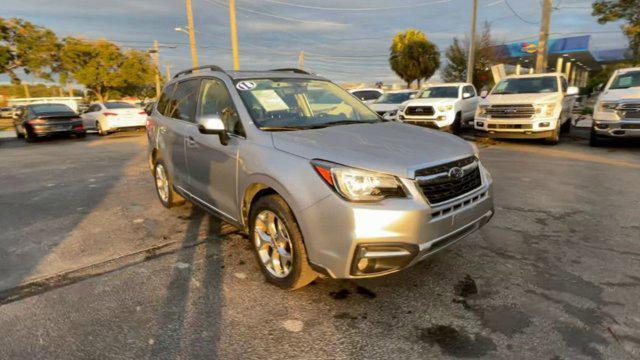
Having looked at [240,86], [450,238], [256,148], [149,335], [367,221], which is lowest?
[149,335]

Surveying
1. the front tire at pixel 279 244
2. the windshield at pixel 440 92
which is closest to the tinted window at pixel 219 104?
the front tire at pixel 279 244

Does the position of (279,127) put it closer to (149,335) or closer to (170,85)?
(149,335)

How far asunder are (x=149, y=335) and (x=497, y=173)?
671 cm

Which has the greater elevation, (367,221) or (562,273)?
(367,221)

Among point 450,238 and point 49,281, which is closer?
point 450,238

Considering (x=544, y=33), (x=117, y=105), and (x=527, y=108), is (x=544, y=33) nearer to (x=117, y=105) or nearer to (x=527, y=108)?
(x=527, y=108)

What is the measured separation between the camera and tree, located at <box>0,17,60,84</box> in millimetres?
26328

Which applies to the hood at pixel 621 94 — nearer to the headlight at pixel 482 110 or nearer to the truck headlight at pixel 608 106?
the truck headlight at pixel 608 106

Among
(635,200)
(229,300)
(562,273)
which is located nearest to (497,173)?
(635,200)

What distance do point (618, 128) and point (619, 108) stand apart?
0.46m

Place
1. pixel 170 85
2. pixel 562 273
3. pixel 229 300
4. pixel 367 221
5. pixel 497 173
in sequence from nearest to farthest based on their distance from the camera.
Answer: pixel 367 221, pixel 229 300, pixel 562 273, pixel 170 85, pixel 497 173

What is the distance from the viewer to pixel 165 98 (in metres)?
5.45

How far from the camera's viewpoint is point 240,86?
3.82 m

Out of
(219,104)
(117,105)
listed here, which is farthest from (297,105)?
(117,105)
